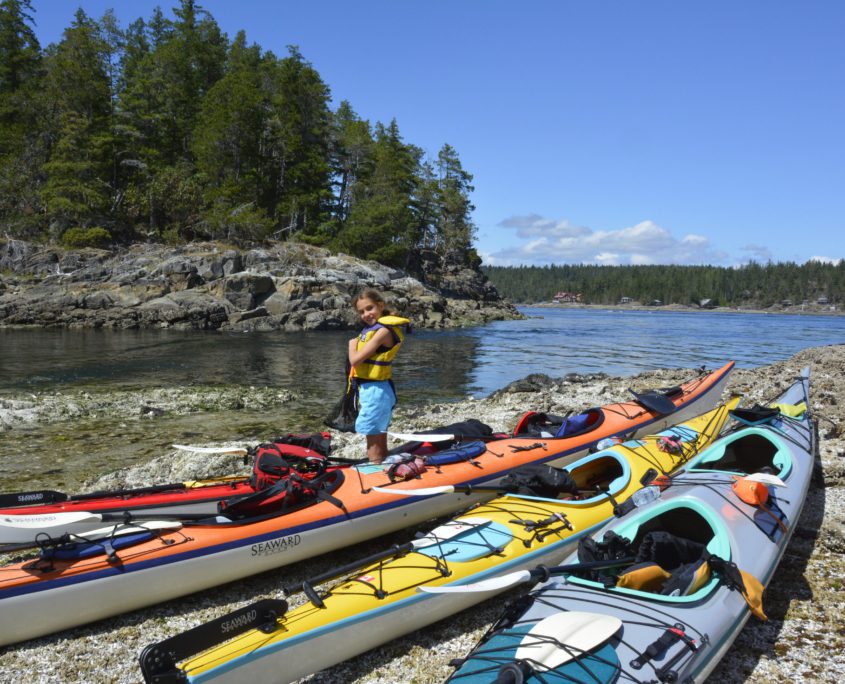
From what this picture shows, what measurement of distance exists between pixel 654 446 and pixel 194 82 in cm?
5134

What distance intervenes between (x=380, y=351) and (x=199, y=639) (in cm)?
274

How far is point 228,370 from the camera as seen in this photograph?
16156 millimetres

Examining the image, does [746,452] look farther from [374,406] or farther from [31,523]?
[31,523]

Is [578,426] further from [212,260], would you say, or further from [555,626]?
[212,260]

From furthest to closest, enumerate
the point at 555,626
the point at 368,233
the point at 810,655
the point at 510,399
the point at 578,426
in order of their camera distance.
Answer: the point at 368,233
the point at 510,399
the point at 578,426
the point at 810,655
the point at 555,626

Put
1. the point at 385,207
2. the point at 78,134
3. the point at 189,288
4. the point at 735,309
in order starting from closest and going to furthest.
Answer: the point at 189,288
the point at 78,134
the point at 385,207
the point at 735,309

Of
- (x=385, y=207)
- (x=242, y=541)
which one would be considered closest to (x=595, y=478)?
(x=242, y=541)

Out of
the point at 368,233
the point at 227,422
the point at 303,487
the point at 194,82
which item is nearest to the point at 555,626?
the point at 303,487

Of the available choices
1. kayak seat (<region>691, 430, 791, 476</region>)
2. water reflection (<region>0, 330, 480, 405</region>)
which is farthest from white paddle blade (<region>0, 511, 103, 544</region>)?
water reflection (<region>0, 330, 480, 405</region>)

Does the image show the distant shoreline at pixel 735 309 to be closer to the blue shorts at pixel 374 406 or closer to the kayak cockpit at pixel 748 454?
the kayak cockpit at pixel 748 454

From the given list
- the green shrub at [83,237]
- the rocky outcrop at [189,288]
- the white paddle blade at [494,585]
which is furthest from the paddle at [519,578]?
the green shrub at [83,237]

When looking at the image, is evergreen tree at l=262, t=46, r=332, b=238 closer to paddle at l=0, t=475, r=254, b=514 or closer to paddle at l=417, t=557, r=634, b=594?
paddle at l=0, t=475, r=254, b=514

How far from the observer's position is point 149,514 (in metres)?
4.21

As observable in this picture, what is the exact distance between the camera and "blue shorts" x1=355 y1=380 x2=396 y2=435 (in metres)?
4.99
